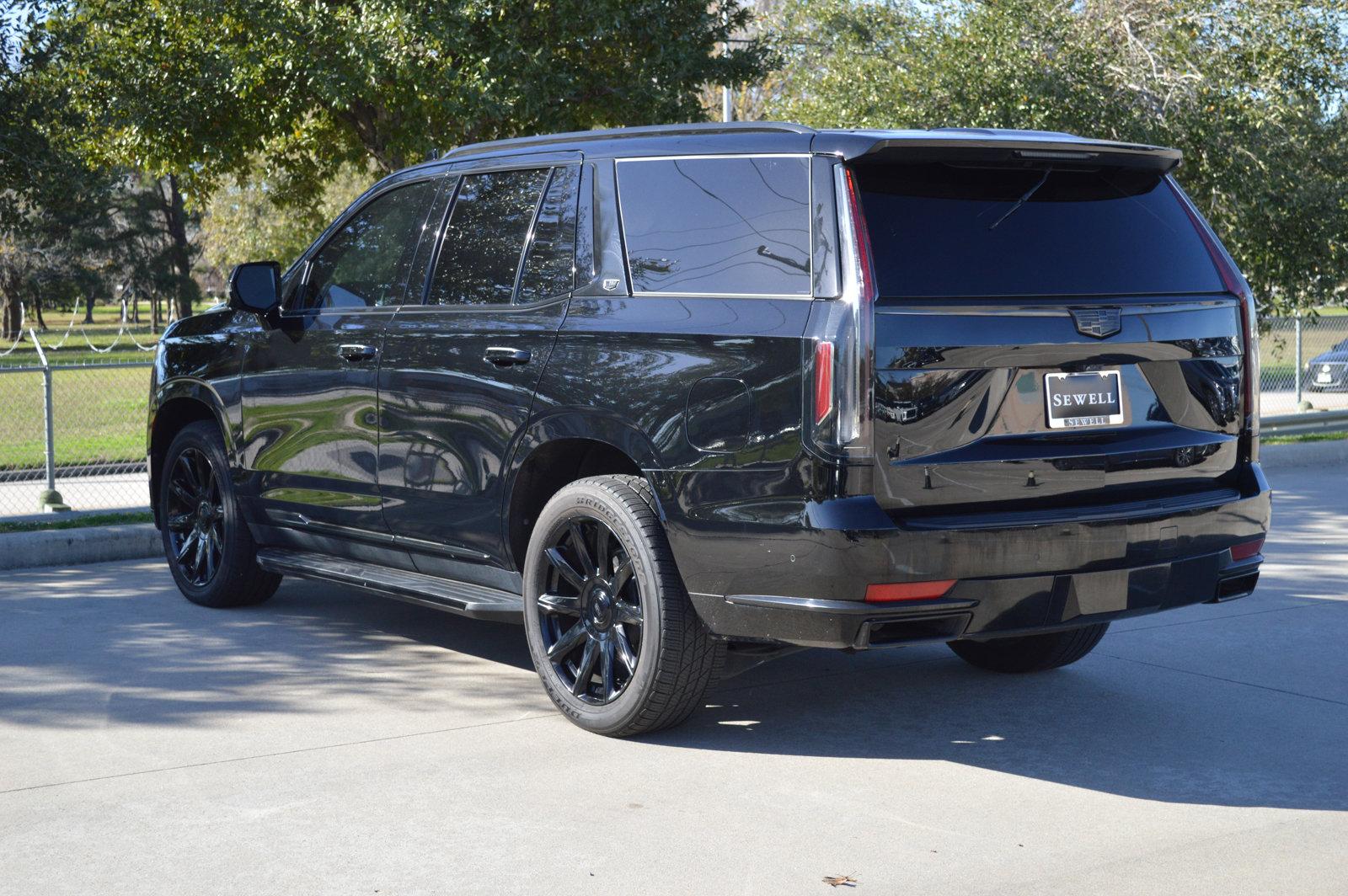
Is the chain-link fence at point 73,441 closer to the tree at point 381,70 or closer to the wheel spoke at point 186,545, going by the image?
the tree at point 381,70

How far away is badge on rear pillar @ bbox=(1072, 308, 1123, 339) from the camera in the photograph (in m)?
4.81

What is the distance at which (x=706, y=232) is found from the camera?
5.17m

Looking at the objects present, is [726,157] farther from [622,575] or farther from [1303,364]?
[1303,364]

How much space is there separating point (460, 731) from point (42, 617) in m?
3.14

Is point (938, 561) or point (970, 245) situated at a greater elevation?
point (970, 245)

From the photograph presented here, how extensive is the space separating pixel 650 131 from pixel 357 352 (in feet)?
5.46

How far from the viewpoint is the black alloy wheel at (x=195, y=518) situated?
759 cm

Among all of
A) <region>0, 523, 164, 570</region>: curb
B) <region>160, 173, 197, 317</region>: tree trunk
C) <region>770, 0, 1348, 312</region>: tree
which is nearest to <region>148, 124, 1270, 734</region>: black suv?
<region>0, 523, 164, 570</region>: curb

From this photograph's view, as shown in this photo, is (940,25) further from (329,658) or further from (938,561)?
(938,561)

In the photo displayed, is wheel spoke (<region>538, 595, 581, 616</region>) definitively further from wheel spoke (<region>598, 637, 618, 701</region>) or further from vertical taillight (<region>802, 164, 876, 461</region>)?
vertical taillight (<region>802, 164, 876, 461</region>)

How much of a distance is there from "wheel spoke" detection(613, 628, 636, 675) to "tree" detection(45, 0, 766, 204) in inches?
358

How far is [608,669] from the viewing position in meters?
5.32

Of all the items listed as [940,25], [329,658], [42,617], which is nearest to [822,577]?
[329,658]

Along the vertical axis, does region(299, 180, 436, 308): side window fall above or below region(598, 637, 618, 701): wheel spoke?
above
